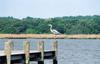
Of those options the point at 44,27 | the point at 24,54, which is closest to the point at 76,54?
the point at 24,54

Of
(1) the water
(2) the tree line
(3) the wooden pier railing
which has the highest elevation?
(3) the wooden pier railing

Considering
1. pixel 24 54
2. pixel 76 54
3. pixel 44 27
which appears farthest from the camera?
pixel 44 27

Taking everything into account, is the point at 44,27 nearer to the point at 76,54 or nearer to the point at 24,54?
the point at 76,54

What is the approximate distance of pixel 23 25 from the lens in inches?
5679

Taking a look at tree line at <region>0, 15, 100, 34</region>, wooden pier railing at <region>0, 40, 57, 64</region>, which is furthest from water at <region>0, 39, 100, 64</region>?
tree line at <region>0, 15, 100, 34</region>

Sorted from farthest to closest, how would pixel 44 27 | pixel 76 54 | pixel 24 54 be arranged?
pixel 44 27 → pixel 76 54 → pixel 24 54

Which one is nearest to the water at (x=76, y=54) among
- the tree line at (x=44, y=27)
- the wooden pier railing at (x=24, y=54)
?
the wooden pier railing at (x=24, y=54)

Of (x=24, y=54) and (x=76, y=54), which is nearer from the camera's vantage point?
(x=24, y=54)

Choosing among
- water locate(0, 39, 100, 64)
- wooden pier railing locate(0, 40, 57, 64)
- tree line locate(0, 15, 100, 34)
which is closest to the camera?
wooden pier railing locate(0, 40, 57, 64)

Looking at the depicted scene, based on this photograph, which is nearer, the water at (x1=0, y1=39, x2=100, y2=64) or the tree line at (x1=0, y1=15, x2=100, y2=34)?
the water at (x1=0, y1=39, x2=100, y2=64)

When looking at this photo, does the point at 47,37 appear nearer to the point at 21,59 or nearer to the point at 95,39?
the point at 95,39

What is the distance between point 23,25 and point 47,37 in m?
18.7

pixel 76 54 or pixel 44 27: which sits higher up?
pixel 76 54

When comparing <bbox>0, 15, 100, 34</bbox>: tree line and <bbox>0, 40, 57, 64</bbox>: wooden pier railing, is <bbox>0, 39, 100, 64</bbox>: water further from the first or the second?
<bbox>0, 15, 100, 34</bbox>: tree line
